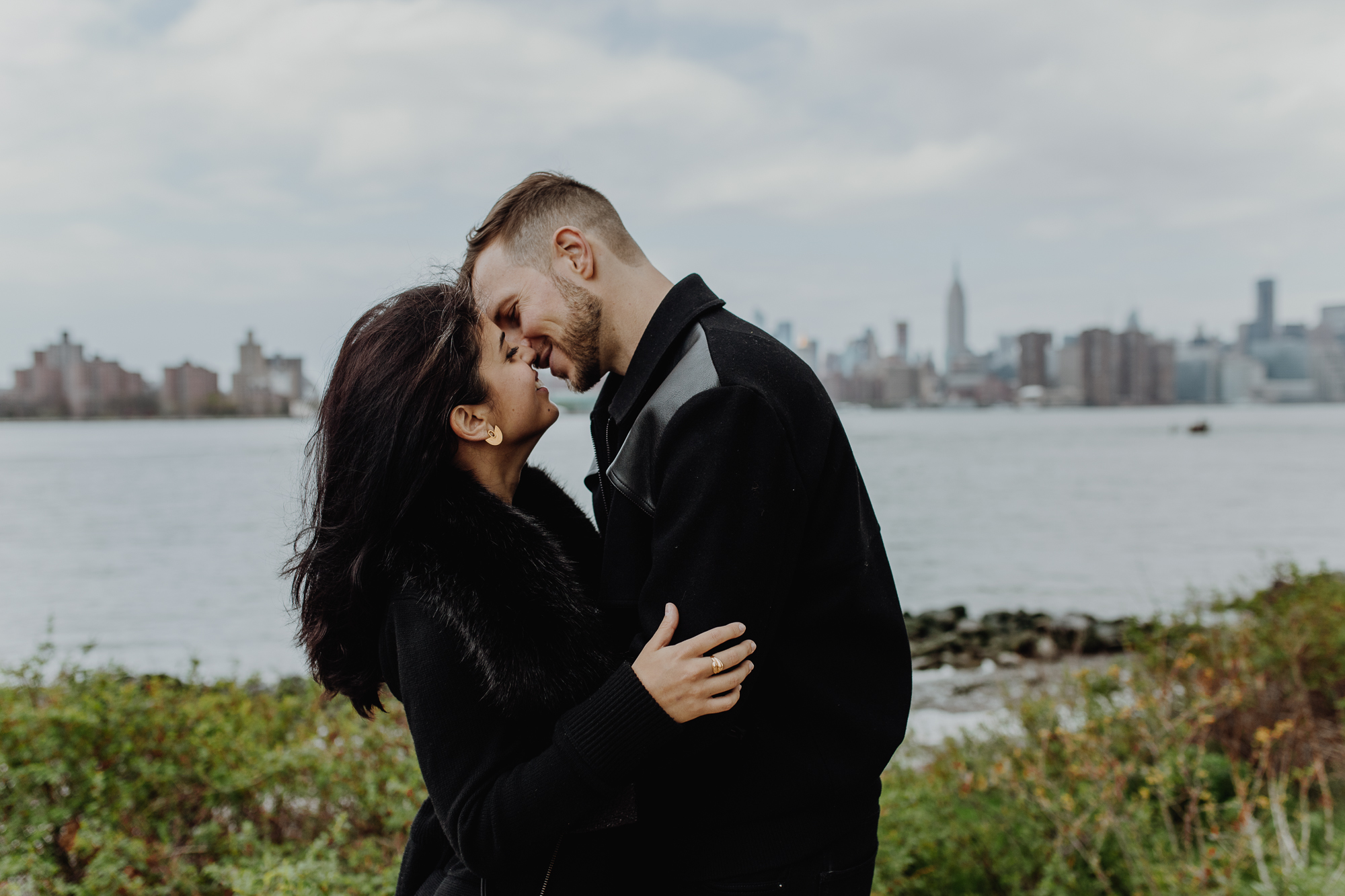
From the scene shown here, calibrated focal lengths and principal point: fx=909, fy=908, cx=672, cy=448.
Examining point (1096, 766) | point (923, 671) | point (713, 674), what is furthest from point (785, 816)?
point (923, 671)

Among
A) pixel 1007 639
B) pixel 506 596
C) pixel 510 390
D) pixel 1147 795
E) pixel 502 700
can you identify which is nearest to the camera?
pixel 502 700

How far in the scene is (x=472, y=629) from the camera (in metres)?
1.83

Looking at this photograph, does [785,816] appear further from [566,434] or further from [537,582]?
[566,434]

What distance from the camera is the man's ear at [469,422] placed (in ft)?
6.86

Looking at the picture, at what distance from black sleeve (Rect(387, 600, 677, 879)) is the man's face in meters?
0.88

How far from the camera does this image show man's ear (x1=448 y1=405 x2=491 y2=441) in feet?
6.86

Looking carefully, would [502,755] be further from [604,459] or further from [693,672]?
[604,459]

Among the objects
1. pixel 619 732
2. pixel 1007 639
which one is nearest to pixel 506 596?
pixel 619 732

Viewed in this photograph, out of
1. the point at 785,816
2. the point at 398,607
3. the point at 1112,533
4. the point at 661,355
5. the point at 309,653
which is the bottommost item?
the point at 1112,533

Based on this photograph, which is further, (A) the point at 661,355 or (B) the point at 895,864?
(B) the point at 895,864

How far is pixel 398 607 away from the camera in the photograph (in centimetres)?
189

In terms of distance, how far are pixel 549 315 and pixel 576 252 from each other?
0.18 m

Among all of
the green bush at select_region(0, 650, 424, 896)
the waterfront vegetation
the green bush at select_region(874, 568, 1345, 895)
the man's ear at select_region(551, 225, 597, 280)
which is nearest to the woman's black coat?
the man's ear at select_region(551, 225, 597, 280)

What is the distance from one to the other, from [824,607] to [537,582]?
0.61m
